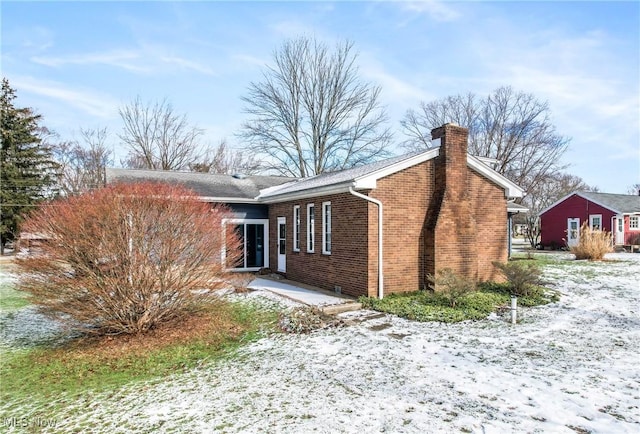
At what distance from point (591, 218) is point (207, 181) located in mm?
27619

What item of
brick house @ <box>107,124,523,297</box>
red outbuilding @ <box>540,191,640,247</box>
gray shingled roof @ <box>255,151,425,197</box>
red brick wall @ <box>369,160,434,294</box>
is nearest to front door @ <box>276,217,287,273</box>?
gray shingled roof @ <box>255,151,425,197</box>

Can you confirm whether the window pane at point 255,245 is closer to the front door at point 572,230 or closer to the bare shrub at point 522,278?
the bare shrub at point 522,278

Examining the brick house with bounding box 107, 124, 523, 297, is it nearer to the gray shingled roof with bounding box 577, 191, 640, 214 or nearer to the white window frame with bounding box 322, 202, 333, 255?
the white window frame with bounding box 322, 202, 333, 255

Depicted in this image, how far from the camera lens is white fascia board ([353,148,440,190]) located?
9.70 meters

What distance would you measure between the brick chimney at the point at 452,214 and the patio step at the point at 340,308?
2624 millimetres

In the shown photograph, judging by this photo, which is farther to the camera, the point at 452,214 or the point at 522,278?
the point at 452,214

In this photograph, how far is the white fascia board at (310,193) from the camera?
10.2 metres

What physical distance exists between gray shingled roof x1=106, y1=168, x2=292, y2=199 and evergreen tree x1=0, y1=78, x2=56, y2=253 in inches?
708

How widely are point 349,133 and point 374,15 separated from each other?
64.6 ft

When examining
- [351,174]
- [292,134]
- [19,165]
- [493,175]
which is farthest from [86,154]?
[493,175]

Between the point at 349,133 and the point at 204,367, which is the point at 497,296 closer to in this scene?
the point at 204,367

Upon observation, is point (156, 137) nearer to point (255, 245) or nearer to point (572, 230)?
point (255, 245)

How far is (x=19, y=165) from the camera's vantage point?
30.3 meters

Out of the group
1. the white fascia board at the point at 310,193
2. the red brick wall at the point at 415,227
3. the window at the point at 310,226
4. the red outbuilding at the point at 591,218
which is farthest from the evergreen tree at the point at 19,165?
the red outbuilding at the point at 591,218
